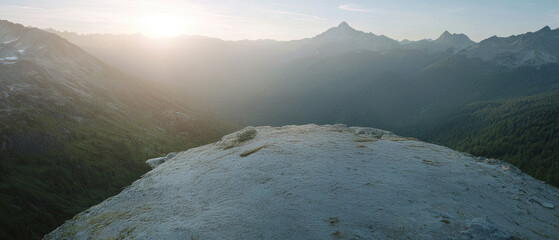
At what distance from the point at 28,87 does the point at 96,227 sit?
187031 mm

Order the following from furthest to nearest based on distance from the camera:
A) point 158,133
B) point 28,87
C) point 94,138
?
point 158,133 < point 28,87 < point 94,138

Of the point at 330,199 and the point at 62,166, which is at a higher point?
the point at 330,199

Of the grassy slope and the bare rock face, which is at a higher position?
the bare rock face

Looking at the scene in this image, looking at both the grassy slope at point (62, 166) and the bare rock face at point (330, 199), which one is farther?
the grassy slope at point (62, 166)

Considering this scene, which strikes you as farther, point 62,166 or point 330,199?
point 62,166

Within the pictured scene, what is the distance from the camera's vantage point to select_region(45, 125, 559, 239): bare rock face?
54.8ft

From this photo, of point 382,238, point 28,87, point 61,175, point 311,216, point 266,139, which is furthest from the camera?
point 28,87

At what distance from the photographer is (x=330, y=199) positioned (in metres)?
19.3

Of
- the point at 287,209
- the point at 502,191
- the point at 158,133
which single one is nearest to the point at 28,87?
the point at 158,133

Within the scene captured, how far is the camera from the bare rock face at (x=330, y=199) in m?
16.7

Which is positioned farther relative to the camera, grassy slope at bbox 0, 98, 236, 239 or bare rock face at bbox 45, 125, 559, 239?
grassy slope at bbox 0, 98, 236, 239

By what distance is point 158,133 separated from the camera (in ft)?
634

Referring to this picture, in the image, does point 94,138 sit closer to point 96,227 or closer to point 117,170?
point 117,170

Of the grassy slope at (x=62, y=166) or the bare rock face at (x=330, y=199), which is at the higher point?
the bare rock face at (x=330, y=199)
